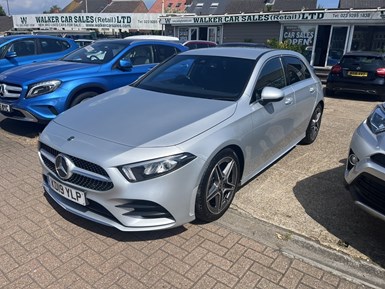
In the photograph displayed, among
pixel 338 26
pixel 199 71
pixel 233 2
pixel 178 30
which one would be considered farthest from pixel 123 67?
pixel 233 2

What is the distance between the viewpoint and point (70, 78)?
534cm

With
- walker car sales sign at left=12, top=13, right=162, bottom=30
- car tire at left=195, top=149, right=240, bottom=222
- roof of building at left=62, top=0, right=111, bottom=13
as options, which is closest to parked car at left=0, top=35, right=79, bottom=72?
car tire at left=195, top=149, right=240, bottom=222

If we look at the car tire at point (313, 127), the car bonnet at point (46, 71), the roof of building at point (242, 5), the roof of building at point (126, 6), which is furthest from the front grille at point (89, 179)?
the roof of building at point (126, 6)

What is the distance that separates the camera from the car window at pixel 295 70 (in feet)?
14.8

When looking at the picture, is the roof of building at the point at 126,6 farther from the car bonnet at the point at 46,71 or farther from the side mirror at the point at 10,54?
the car bonnet at the point at 46,71

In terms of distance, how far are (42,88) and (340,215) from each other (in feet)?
15.1

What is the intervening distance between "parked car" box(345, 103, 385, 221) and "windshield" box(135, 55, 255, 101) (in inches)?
50.9

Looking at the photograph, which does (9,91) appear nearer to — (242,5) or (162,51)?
(162,51)

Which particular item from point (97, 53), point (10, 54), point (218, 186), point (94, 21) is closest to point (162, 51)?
point (97, 53)

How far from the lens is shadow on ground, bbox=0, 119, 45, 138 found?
573cm

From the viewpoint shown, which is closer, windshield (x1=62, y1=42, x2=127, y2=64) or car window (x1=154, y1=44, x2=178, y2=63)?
windshield (x1=62, y1=42, x2=127, y2=64)

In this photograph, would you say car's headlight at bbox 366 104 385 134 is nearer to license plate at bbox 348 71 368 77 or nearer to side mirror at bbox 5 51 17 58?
license plate at bbox 348 71 368 77

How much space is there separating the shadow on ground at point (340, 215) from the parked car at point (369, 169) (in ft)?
1.31

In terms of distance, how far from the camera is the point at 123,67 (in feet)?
18.9
